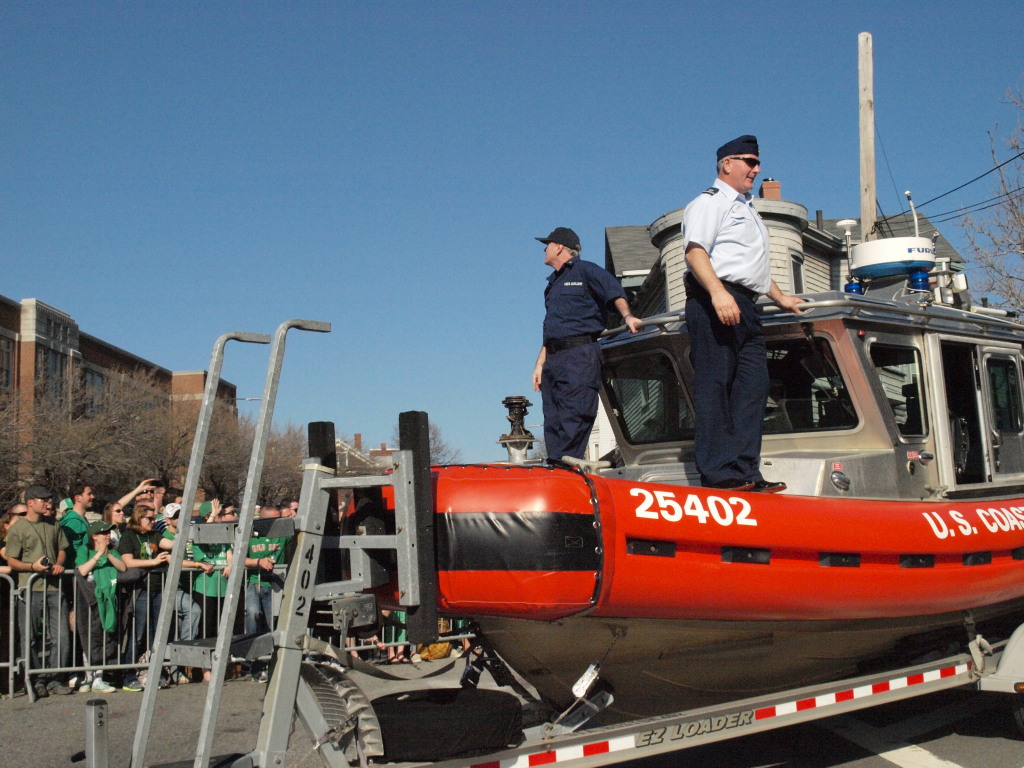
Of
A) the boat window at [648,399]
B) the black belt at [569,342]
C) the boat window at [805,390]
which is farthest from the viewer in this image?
→ the boat window at [648,399]

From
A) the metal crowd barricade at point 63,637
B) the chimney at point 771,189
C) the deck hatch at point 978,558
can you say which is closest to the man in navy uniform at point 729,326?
the deck hatch at point 978,558

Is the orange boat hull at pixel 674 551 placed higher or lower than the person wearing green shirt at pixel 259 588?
higher

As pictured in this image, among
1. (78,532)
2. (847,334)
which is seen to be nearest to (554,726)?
(847,334)

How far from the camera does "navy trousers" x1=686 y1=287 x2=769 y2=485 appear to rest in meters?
4.80

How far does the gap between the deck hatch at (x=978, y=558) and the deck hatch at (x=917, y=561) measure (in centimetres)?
34

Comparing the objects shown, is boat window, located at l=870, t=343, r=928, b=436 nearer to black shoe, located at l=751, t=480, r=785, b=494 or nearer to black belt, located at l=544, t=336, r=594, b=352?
black shoe, located at l=751, t=480, r=785, b=494

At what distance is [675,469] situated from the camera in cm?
571

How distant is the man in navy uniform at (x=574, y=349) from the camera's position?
5.16m

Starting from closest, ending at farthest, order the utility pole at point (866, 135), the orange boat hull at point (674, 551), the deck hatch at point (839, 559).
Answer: the orange boat hull at point (674, 551) → the deck hatch at point (839, 559) → the utility pole at point (866, 135)

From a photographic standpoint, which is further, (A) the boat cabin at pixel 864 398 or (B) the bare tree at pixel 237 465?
(B) the bare tree at pixel 237 465

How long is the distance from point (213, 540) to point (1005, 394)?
504 centimetres

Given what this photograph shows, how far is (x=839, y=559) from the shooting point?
439 cm

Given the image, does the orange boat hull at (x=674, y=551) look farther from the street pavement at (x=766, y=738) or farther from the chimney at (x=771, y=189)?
the chimney at (x=771, y=189)

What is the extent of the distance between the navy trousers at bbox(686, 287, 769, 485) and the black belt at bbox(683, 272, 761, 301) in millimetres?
18
